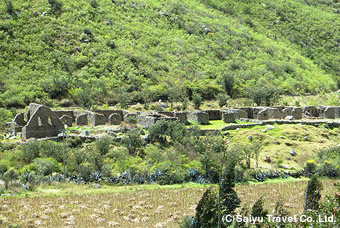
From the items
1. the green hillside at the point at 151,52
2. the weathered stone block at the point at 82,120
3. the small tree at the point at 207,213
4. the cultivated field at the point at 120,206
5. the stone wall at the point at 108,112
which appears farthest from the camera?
the green hillside at the point at 151,52

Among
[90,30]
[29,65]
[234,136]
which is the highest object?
[90,30]

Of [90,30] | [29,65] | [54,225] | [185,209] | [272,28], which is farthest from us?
[272,28]

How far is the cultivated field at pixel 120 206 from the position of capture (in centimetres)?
1466

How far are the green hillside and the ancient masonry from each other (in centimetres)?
863

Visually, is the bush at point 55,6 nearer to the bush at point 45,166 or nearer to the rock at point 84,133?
the rock at point 84,133

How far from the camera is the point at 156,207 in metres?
16.7

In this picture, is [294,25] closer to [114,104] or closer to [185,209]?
[114,104]

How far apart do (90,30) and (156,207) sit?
49445 millimetres

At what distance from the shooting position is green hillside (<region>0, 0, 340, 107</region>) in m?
50.0

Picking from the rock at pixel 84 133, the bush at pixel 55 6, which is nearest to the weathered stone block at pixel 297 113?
the rock at pixel 84 133

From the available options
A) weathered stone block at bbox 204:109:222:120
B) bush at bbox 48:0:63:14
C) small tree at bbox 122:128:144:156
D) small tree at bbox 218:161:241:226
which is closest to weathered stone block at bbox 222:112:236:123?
weathered stone block at bbox 204:109:222:120

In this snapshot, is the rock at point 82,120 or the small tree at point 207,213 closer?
the small tree at point 207,213

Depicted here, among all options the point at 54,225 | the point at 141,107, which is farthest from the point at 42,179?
the point at 141,107

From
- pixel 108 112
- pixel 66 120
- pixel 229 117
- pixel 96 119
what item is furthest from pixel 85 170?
pixel 229 117
